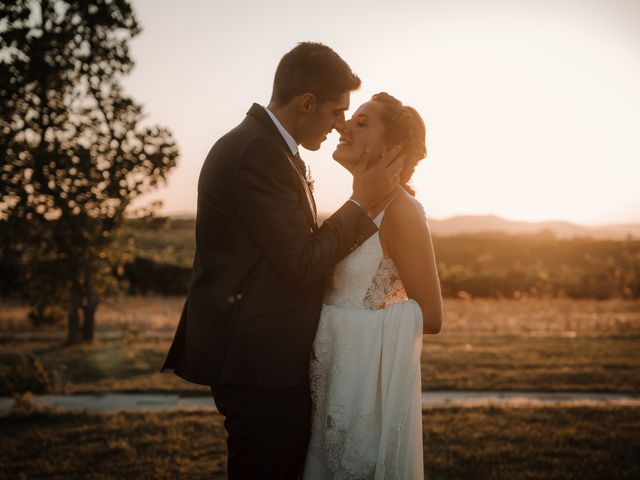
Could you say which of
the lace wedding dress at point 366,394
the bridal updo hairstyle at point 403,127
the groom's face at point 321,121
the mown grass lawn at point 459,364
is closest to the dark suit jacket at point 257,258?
the groom's face at point 321,121

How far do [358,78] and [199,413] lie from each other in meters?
6.08

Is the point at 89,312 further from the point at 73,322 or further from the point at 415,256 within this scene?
the point at 415,256

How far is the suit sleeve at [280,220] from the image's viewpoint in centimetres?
256

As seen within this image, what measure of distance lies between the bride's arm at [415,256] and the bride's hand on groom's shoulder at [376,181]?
6.8 inches

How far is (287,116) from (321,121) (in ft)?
0.66

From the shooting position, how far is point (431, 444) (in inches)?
259

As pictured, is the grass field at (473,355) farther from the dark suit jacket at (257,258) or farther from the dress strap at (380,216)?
the dark suit jacket at (257,258)

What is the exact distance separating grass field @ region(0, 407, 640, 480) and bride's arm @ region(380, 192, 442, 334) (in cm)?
325

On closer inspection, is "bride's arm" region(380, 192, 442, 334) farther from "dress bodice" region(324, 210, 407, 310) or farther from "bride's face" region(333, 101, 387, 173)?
"bride's face" region(333, 101, 387, 173)

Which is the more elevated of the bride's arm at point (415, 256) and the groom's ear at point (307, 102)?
the groom's ear at point (307, 102)

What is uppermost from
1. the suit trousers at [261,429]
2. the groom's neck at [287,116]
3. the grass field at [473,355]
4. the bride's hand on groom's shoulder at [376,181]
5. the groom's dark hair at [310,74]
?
the groom's dark hair at [310,74]

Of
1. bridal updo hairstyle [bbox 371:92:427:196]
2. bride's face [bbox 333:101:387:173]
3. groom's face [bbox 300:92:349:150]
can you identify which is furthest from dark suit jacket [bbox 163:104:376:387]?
bridal updo hairstyle [bbox 371:92:427:196]

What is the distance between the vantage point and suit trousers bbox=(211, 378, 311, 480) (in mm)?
2705

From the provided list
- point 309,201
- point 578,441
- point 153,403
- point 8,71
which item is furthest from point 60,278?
point 309,201
